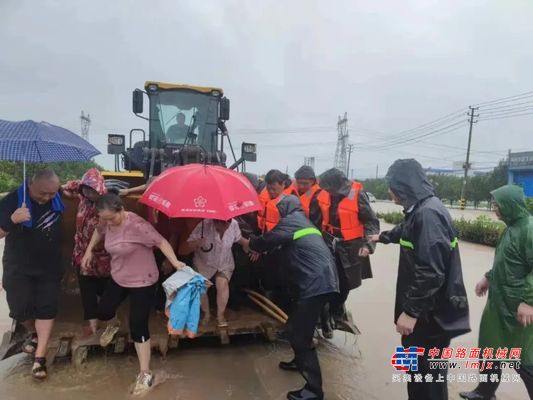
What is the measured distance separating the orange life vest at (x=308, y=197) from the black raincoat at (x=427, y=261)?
167 centimetres

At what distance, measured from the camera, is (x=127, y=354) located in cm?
408

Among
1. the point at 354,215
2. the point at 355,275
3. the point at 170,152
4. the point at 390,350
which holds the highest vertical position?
the point at 170,152

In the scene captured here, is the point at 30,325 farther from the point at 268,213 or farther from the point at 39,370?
the point at 268,213

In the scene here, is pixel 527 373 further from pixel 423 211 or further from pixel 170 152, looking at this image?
A: pixel 170 152

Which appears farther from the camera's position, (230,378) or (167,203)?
(230,378)

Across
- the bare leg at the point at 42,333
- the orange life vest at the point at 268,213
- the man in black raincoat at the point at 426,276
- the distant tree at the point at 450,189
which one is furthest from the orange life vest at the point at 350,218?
the distant tree at the point at 450,189

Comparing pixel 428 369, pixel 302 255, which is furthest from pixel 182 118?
pixel 428 369

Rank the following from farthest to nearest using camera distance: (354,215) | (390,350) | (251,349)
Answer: (390,350), (251,349), (354,215)

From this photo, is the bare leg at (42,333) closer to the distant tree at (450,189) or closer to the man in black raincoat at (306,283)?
the man in black raincoat at (306,283)

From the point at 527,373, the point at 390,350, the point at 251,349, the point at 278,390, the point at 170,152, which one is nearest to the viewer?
the point at 527,373

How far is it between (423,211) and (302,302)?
3.64 ft

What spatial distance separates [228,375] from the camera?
12.4 feet

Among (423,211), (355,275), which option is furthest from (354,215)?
(423,211)

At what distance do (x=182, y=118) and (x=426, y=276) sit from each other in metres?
5.38
